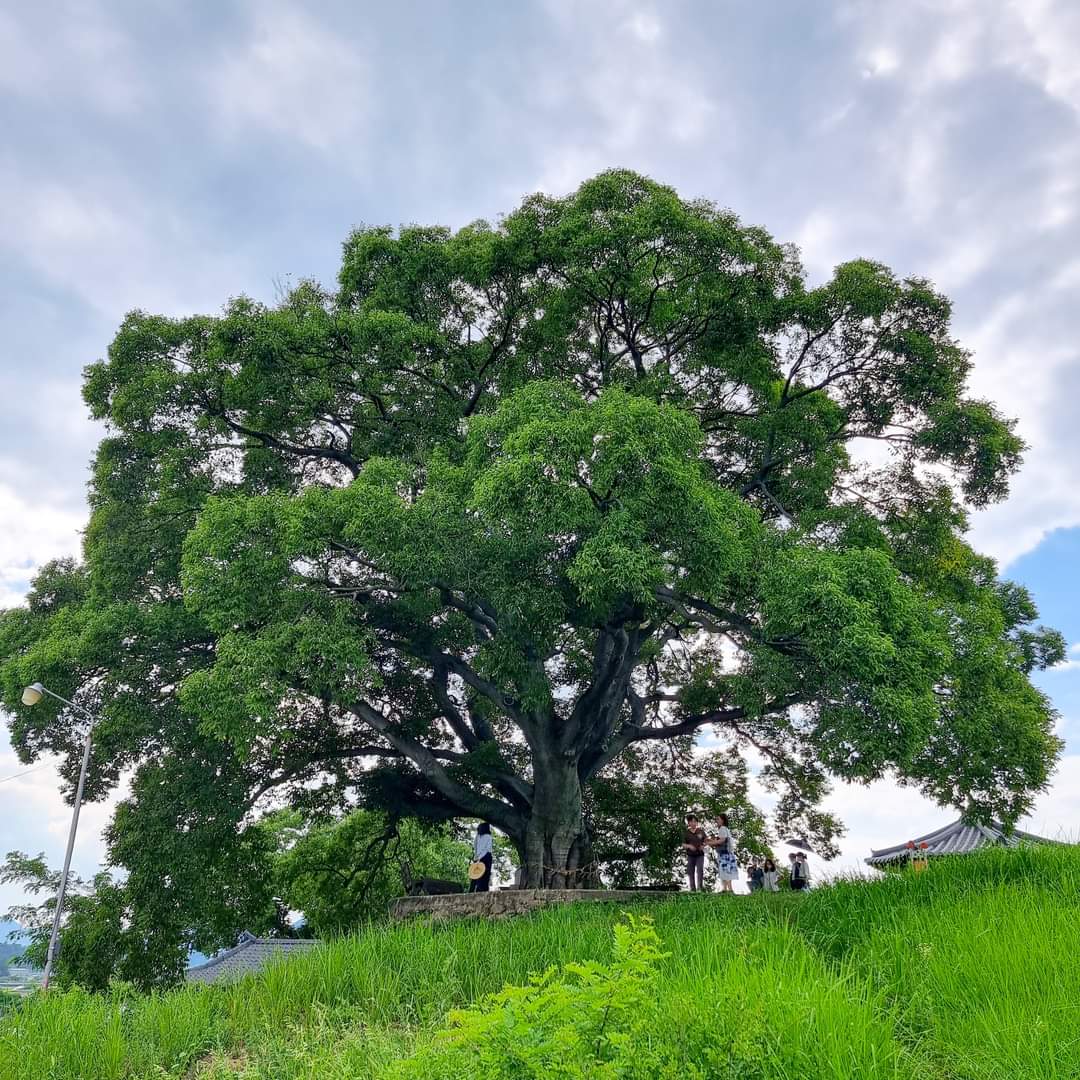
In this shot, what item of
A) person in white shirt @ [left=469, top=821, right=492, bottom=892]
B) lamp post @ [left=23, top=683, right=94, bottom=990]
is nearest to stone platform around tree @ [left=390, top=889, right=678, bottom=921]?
person in white shirt @ [left=469, top=821, right=492, bottom=892]

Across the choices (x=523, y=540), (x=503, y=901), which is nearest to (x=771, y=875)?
(x=503, y=901)

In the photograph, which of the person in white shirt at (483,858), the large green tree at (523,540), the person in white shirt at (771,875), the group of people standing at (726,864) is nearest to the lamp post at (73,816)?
the large green tree at (523,540)

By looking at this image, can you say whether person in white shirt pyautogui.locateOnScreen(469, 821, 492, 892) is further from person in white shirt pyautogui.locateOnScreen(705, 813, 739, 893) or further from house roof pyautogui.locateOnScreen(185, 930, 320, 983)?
house roof pyautogui.locateOnScreen(185, 930, 320, 983)

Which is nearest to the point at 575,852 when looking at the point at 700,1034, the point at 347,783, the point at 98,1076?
the point at 347,783

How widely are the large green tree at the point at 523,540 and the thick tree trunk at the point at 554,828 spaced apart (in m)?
0.05

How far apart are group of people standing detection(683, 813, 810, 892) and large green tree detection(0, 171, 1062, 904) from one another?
6.50ft

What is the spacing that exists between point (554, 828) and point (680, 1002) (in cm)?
1050

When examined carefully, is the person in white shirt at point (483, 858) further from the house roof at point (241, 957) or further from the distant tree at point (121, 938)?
the house roof at point (241, 957)

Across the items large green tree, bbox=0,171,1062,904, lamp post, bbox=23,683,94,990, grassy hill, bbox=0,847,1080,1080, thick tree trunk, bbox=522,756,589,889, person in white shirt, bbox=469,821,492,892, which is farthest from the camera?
thick tree trunk, bbox=522,756,589,889

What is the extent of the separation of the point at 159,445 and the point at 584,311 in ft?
24.6

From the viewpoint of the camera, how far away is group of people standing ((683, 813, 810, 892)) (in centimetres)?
1348

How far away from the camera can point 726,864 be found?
44.3ft

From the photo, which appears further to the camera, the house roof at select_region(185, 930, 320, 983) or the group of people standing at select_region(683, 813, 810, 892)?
the house roof at select_region(185, 930, 320, 983)

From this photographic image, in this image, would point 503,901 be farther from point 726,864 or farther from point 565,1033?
point 565,1033
